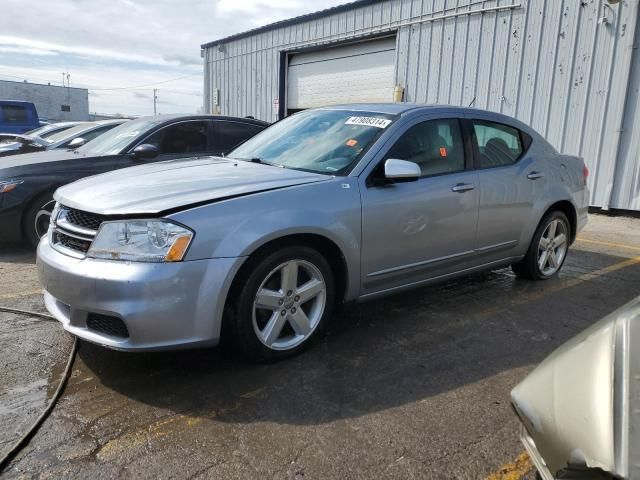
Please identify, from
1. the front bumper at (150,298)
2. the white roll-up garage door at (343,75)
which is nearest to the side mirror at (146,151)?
the front bumper at (150,298)

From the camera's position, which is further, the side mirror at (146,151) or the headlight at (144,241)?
the side mirror at (146,151)

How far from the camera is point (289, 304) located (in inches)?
125

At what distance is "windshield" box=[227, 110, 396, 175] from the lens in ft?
11.9

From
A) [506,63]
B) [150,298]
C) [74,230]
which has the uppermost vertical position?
[506,63]

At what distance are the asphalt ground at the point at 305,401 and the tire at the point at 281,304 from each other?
0.50ft

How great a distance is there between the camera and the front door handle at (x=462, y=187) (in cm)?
395

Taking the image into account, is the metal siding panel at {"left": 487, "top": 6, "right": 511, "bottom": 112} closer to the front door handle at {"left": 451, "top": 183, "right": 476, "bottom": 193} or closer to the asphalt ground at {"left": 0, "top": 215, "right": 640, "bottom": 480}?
the front door handle at {"left": 451, "top": 183, "right": 476, "bottom": 193}

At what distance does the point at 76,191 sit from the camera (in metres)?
3.28

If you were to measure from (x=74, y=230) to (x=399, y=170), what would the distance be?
1942mm

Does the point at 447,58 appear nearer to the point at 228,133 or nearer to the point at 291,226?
the point at 228,133

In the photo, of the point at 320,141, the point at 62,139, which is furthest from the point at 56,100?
the point at 320,141

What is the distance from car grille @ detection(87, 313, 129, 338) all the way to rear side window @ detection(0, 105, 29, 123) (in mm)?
15566

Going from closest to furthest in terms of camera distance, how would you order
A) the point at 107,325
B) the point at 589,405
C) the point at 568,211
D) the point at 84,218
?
the point at 589,405 → the point at 107,325 → the point at 84,218 → the point at 568,211

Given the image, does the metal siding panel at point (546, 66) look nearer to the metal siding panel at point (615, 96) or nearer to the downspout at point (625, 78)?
the metal siding panel at point (615, 96)
